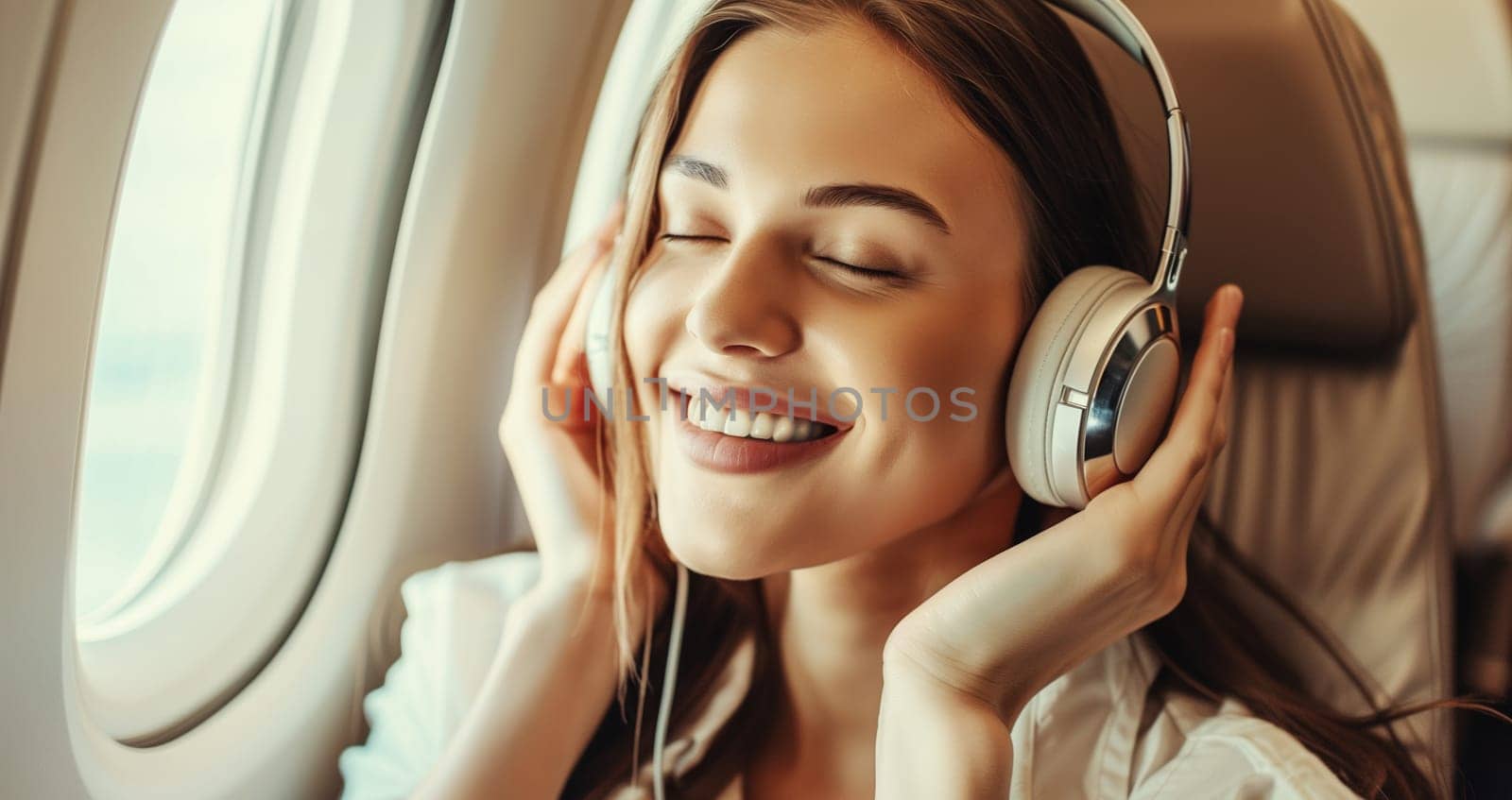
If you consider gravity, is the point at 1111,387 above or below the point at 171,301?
below

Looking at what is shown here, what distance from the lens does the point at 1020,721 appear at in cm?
78

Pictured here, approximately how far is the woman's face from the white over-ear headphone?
0.03 meters

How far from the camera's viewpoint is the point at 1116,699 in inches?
32.4

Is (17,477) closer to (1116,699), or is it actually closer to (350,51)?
(350,51)

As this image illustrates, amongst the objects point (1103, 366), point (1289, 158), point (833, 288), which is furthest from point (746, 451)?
point (1289, 158)

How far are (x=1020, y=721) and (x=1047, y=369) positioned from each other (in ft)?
0.91

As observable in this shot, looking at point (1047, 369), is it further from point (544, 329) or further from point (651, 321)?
point (544, 329)

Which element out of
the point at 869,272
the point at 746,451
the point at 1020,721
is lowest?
the point at 1020,721

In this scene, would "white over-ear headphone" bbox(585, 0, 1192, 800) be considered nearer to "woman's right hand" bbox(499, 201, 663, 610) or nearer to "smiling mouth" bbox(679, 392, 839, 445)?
"smiling mouth" bbox(679, 392, 839, 445)

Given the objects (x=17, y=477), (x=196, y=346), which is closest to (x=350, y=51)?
(x=196, y=346)

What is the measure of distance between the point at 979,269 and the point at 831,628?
0.32 metres

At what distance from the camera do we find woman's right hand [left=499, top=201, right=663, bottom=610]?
803mm

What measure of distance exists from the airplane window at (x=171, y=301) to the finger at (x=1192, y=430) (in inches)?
26.3

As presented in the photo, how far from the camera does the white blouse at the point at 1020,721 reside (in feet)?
2.50
